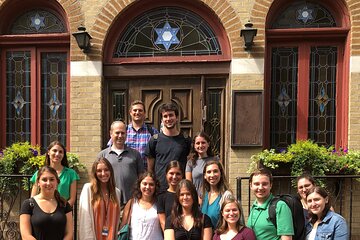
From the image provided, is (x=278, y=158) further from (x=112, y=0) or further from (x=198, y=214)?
(x=112, y=0)

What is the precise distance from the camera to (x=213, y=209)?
3.75 m

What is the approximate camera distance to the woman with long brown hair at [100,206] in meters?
3.79

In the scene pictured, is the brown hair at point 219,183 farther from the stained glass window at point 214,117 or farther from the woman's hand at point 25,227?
the stained glass window at point 214,117

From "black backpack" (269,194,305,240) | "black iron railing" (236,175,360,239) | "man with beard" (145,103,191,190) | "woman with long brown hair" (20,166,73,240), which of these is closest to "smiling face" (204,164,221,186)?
"man with beard" (145,103,191,190)

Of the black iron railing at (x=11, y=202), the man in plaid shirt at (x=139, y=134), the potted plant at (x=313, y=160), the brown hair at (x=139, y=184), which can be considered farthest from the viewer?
the black iron railing at (x=11, y=202)

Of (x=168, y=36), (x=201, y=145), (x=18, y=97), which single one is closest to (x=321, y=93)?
(x=168, y=36)

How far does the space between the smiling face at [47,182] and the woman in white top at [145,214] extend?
82 cm

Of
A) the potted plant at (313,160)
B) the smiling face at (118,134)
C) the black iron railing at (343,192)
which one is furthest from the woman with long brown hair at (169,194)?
the potted plant at (313,160)

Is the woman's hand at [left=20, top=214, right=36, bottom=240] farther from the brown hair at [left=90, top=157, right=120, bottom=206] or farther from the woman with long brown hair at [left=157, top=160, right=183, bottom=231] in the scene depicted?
the woman with long brown hair at [left=157, top=160, right=183, bottom=231]

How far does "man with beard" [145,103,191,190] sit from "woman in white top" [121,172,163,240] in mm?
450

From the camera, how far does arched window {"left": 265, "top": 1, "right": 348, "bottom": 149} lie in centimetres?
609

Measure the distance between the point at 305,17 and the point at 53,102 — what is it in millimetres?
4413

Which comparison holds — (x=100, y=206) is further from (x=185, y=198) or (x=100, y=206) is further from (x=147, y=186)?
(x=185, y=198)

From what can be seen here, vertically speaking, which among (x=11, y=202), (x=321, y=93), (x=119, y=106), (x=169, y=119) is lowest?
(x=11, y=202)
